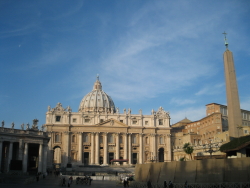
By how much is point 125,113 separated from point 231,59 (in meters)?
54.0

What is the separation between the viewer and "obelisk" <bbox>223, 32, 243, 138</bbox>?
3250cm

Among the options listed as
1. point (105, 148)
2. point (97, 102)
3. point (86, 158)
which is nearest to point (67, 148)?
point (86, 158)

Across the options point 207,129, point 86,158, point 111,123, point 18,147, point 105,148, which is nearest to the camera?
point 18,147

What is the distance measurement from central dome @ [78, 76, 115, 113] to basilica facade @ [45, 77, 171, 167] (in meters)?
21.8

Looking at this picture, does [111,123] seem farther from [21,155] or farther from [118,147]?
[21,155]

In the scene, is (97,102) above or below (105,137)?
above

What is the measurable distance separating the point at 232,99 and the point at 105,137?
53.5 m

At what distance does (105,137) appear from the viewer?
82812 mm

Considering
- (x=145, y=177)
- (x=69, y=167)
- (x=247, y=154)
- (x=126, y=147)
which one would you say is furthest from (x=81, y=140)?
(x=247, y=154)

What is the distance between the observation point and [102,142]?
83375mm

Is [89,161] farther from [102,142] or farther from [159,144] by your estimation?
[159,144]

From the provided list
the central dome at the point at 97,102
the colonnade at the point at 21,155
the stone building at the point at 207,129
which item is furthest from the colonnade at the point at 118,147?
the colonnade at the point at 21,155

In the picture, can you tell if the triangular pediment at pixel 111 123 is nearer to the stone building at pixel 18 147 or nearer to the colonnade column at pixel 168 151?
the colonnade column at pixel 168 151

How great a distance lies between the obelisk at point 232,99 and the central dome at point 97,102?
251 ft
